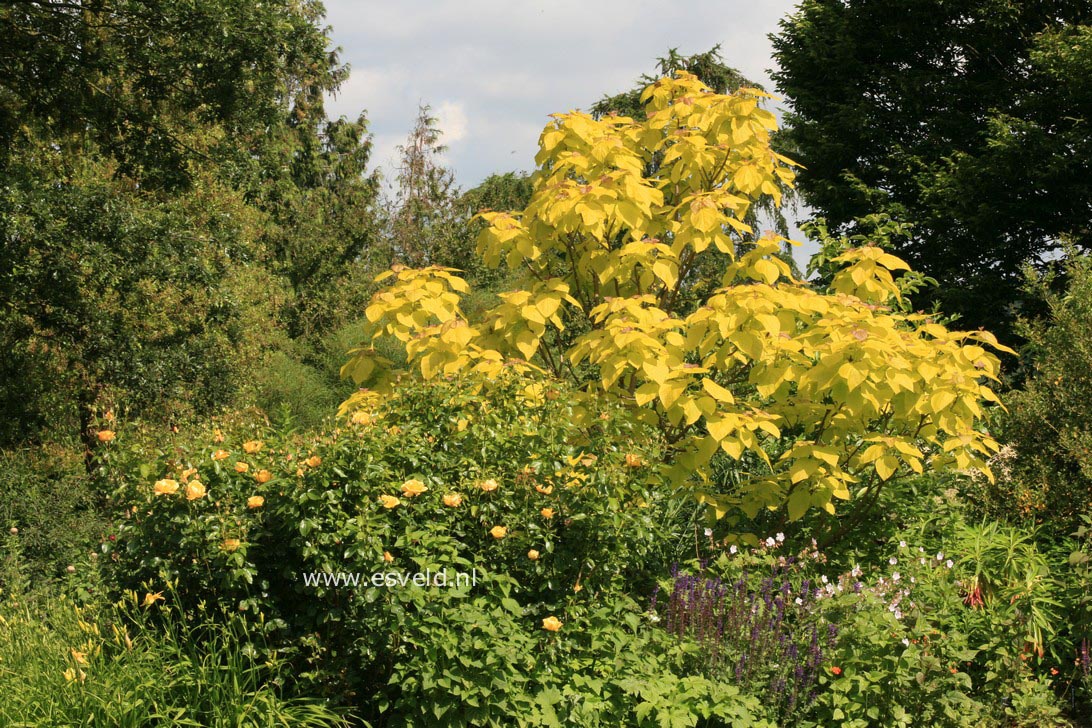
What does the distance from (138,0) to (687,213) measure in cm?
671

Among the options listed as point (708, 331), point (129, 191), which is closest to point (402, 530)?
point (708, 331)

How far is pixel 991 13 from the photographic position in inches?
512

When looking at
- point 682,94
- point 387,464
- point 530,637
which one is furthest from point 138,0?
point 530,637

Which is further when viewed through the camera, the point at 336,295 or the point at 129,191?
the point at 336,295

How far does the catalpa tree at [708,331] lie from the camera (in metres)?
3.56

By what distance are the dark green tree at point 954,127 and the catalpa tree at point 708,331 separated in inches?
326

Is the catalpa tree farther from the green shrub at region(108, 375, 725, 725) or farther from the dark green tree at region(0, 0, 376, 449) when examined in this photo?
the dark green tree at region(0, 0, 376, 449)

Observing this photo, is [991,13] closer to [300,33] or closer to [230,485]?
[300,33]

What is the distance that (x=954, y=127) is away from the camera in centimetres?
1346

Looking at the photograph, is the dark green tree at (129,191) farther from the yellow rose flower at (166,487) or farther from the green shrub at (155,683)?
the yellow rose flower at (166,487)

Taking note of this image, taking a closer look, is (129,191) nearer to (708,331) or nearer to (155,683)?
(708,331)

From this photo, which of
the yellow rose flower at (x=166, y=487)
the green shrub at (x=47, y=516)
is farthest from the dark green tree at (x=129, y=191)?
the yellow rose flower at (x=166, y=487)

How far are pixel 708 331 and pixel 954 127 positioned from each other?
37.7 ft

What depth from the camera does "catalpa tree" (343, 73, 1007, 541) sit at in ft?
11.7
